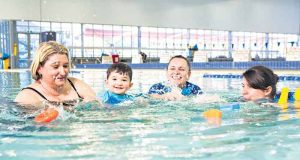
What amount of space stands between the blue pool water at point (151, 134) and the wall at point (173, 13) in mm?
18459

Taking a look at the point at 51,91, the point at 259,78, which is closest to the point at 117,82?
the point at 51,91

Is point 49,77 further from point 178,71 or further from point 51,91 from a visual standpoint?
point 178,71

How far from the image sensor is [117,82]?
3.44m

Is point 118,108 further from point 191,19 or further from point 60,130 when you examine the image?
point 191,19

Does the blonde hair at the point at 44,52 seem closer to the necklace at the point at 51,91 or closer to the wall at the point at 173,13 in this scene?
the necklace at the point at 51,91

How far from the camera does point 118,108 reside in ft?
10.8

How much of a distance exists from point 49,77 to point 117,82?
0.72 m

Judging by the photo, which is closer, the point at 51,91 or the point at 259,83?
the point at 51,91

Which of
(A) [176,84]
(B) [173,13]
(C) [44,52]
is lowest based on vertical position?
(A) [176,84]

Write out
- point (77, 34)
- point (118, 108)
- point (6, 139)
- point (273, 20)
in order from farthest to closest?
point (273, 20) → point (77, 34) → point (118, 108) → point (6, 139)

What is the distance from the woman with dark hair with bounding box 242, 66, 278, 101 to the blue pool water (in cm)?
21

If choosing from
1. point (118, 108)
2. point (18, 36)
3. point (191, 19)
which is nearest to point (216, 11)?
point (191, 19)

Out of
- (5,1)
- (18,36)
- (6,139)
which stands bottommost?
(6,139)

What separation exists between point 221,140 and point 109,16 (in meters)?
21.3
